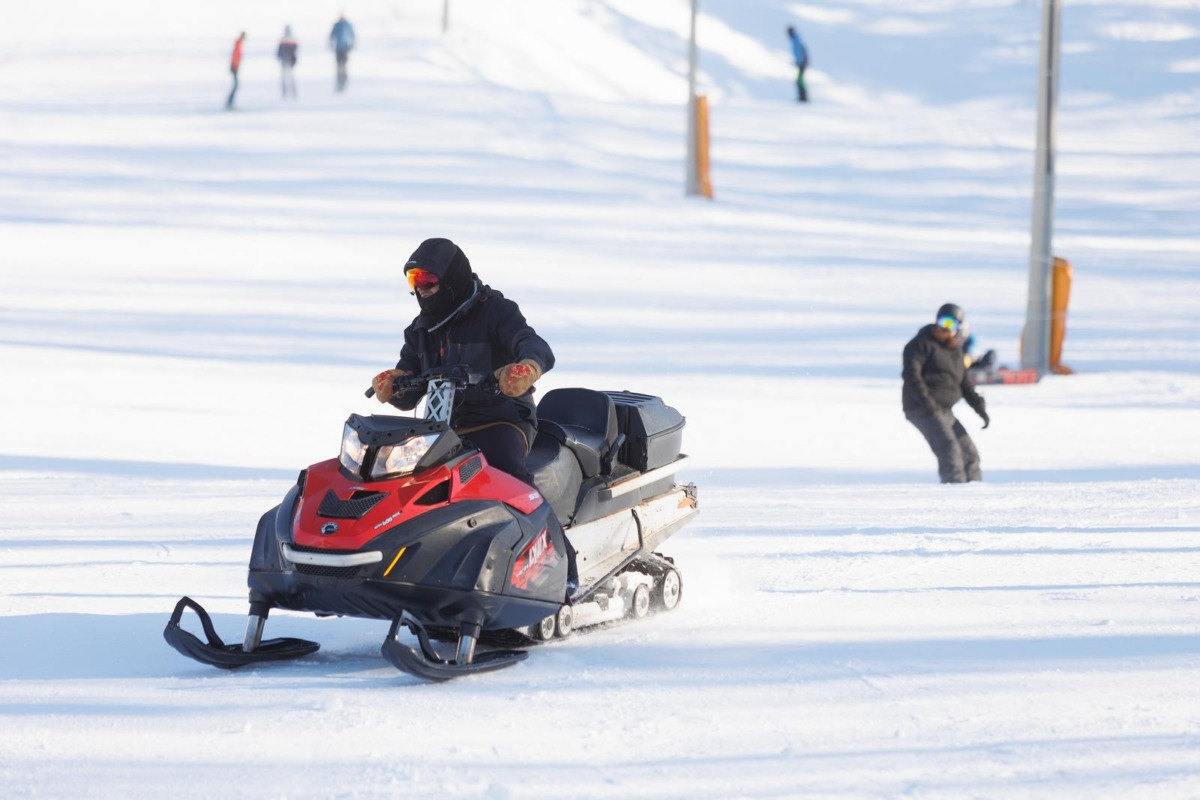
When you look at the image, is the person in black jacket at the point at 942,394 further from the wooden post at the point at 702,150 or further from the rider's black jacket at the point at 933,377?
the wooden post at the point at 702,150

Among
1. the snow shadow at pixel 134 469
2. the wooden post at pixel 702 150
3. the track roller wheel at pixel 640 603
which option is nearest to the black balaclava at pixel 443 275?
the track roller wheel at pixel 640 603

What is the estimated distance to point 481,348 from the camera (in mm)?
6129

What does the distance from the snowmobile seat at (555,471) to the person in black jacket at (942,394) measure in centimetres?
568

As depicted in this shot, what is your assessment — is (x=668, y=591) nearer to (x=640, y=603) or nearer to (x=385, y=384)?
(x=640, y=603)

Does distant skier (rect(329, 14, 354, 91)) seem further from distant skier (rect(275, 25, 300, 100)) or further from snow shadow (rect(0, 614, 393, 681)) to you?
snow shadow (rect(0, 614, 393, 681))

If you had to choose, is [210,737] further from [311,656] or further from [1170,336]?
[1170,336]

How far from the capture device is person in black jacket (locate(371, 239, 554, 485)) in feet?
19.5

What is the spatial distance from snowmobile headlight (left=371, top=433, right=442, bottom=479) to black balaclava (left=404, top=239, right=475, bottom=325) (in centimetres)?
69

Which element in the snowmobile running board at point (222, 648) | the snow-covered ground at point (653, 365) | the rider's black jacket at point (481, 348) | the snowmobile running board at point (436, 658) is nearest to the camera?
the snow-covered ground at point (653, 365)

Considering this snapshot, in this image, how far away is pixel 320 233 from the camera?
2473cm

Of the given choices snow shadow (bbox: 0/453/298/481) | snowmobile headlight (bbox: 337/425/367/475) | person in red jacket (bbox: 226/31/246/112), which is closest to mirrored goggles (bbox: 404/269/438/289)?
snowmobile headlight (bbox: 337/425/367/475)

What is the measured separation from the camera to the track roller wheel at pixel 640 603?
21.8 ft

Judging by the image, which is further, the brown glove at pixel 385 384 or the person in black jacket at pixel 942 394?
the person in black jacket at pixel 942 394

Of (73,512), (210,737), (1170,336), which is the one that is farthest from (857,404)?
(210,737)
